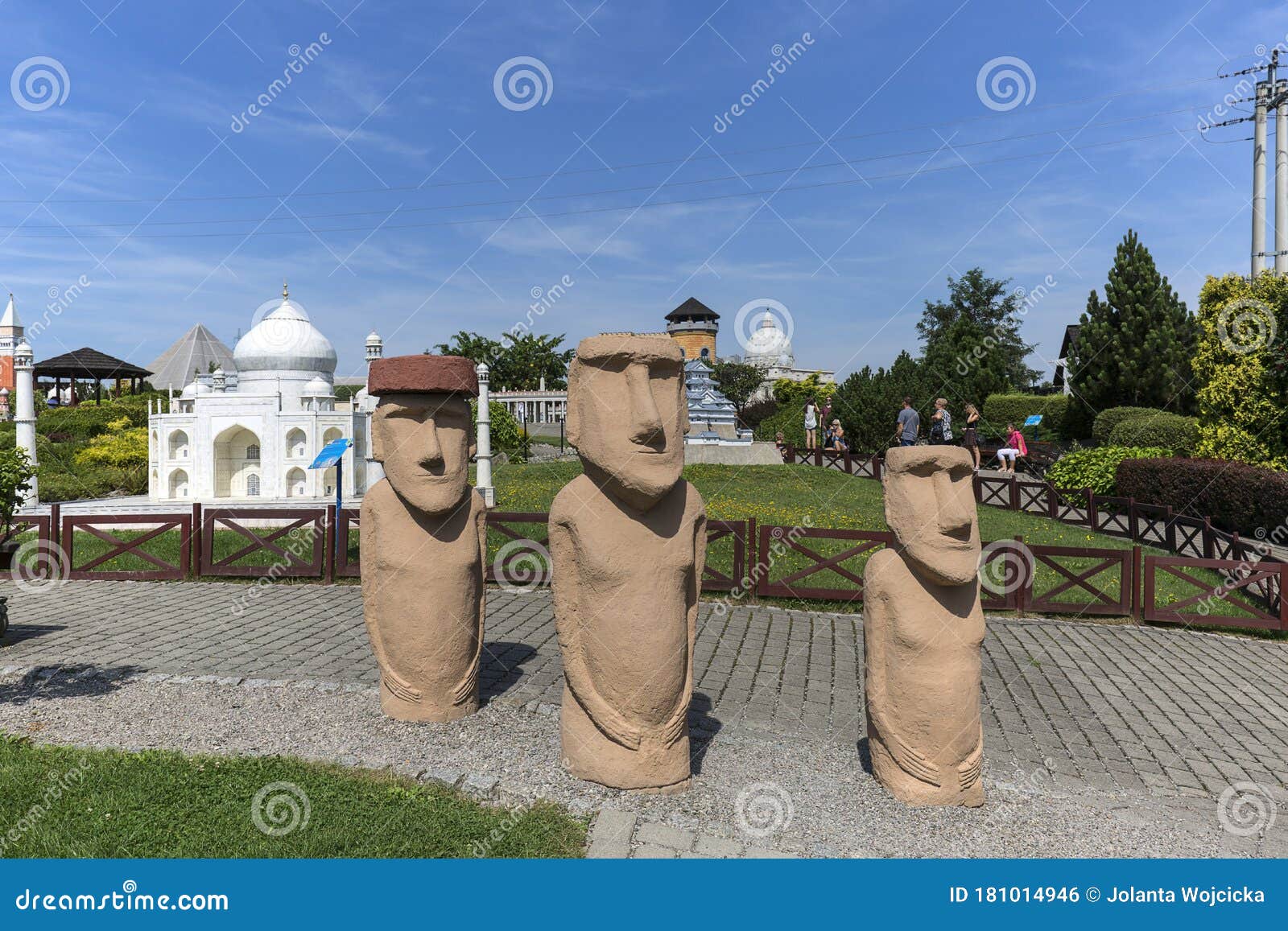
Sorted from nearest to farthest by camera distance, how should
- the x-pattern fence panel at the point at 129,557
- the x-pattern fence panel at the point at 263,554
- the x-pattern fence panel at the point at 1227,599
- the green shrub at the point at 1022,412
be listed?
the x-pattern fence panel at the point at 1227,599
the x-pattern fence panel at the point at 129,557
the x-pattern fence panel at the point at 263,554
the green shrub at the point at 1022,412

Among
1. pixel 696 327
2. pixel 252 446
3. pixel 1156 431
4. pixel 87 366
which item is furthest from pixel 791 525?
pixel 696 327

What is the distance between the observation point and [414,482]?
606cm

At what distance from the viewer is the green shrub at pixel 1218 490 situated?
14.1 metres

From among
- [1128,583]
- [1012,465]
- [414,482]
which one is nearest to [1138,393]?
[1012,465]

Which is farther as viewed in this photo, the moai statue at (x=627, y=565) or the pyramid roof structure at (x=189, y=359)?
the pyramid roof structure at (x=189, y=359)

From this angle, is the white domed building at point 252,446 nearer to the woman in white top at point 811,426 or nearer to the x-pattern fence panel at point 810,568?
the x-pattern fence panel at point 810,568

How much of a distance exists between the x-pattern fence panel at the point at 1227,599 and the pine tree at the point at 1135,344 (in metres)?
19.0

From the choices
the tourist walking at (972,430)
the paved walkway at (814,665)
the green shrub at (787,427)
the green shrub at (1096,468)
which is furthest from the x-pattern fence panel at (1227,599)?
the green shrub at (787,427)

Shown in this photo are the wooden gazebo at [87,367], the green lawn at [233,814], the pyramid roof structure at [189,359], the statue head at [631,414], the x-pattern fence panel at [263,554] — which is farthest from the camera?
the pyramid roof structure at [189,359]

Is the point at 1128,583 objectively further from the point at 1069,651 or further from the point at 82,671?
the point at 82,671

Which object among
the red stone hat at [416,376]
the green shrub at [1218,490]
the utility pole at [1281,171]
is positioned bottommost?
the green shrub at [1218,490]

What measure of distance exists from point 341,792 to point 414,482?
7.36ft

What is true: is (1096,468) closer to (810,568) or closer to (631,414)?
(810,568)

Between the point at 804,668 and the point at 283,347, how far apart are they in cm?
1990
